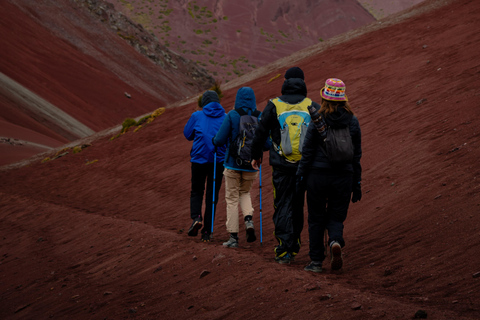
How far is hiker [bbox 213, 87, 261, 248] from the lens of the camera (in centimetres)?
713

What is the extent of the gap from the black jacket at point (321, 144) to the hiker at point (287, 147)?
1.45 feet

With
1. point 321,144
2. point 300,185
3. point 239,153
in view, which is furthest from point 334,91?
point 239,153

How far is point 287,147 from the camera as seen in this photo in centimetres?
620

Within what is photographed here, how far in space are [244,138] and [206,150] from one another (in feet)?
3.52

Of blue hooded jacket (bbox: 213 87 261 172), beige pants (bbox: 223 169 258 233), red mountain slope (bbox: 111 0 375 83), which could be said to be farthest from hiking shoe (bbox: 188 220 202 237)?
red mountain slope (bbox: 111 0 375 83)

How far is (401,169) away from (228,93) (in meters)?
19.7

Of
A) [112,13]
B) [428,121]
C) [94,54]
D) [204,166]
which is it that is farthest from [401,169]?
[112,13]

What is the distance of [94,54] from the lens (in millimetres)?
58281

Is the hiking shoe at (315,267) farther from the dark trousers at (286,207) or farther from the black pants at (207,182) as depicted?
the black pants at (207,182)

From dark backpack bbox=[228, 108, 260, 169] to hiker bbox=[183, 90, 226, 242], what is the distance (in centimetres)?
88

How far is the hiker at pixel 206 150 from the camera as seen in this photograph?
8062 millimetres

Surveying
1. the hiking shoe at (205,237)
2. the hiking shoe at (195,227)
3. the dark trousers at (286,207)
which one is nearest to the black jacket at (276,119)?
the dark trousers at (286,207)

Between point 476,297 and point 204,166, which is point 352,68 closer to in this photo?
point 204,166

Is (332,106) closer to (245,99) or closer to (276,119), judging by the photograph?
(276,119)
